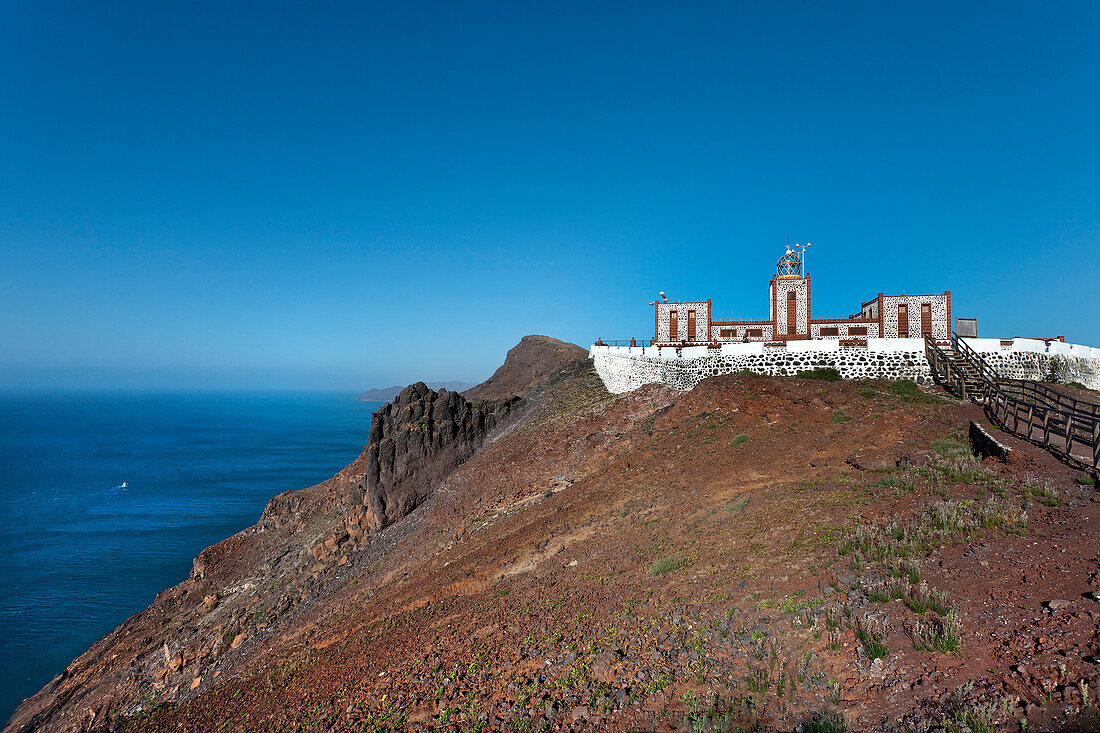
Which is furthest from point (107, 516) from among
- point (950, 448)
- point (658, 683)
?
point (950, 448)

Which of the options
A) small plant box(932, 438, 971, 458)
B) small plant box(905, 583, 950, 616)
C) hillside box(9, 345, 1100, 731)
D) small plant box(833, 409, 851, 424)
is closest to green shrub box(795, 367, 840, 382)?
hillside box(9, 345, 1100, 731)

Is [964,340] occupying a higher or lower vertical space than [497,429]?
higher

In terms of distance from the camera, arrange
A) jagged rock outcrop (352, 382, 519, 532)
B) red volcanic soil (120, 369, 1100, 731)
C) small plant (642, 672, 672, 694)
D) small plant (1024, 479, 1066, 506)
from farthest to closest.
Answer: jagged rock outcrop (352, 382, 519, 532) < small plant (1024, 479, 1066, 506) < small plant (642, 672, 672, 694) < red volcanic soil (120, 369, 1100, 731)

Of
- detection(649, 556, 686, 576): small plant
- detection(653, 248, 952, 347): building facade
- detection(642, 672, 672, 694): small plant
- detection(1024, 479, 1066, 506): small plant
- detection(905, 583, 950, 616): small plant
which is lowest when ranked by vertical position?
detection(642, 672, 672, 694): small plant

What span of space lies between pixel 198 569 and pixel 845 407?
1504 inches

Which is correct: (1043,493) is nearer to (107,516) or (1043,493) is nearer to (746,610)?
(746,610)

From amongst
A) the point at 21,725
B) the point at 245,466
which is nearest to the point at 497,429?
the point at 21,725

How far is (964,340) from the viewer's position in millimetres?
25188

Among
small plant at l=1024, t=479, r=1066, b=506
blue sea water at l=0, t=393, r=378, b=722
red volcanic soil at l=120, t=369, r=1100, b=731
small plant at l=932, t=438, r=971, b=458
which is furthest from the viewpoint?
blue sea water at l=0, t=393, r=378, b=722

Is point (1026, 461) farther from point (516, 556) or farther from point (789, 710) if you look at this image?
point (516, 556)

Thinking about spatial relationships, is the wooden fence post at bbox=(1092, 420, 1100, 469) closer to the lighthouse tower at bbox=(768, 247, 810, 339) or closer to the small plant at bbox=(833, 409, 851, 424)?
the small plant at bbox=(833, 409, 851, 424)

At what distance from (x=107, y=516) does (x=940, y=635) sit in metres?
73.5

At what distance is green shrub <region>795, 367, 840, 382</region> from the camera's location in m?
24.6

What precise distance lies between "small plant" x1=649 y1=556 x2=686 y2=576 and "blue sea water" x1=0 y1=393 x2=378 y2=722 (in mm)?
32437
